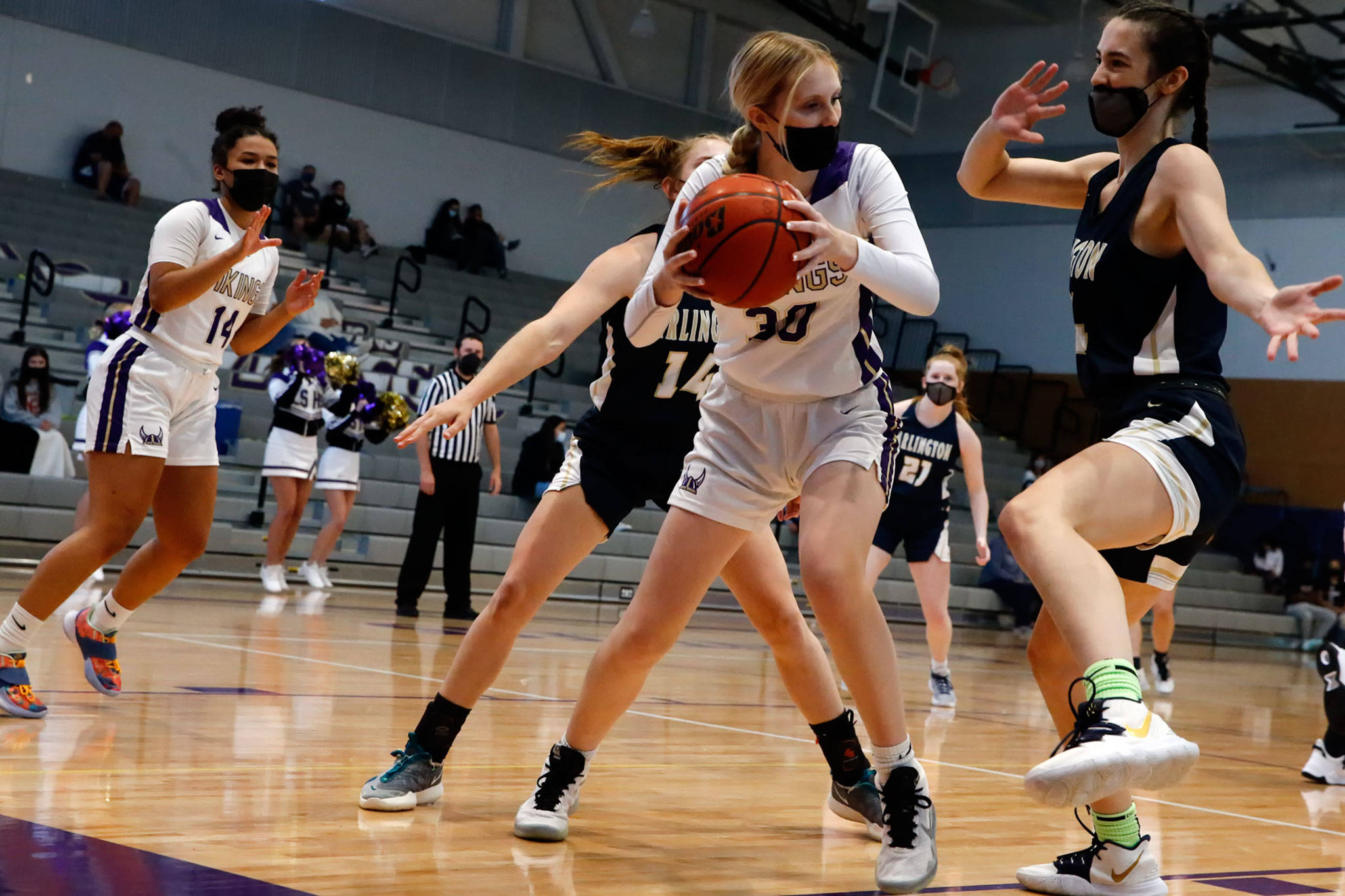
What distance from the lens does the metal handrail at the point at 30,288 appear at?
11641 millimetres

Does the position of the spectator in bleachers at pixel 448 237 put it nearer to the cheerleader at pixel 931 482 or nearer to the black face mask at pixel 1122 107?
the cheerleader at pixel 931 482

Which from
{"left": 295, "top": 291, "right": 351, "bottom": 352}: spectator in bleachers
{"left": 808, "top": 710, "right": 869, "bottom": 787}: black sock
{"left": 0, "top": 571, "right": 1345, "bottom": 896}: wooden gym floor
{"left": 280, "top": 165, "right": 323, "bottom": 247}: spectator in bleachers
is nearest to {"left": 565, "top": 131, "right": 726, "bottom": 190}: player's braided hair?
{"left": 808, "top": 710, "right": 869, "bottom": 787}: black sock

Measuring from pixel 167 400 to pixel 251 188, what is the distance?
69 centimetres

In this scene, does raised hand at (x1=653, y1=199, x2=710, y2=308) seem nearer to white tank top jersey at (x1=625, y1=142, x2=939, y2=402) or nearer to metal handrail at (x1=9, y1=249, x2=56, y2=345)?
white tank top jersey at (x1=625, y1=142, x2=939, y2=402)

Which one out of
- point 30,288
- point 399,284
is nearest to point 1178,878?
point 30,288

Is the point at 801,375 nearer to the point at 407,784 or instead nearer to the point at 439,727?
the point at 439,727

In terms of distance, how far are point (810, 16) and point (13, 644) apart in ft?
56.2

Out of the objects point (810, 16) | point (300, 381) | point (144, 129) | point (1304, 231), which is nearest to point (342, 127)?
point (144, 129)

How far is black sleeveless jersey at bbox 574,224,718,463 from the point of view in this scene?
3320mm

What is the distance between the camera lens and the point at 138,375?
13.5ft

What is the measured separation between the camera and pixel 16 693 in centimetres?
404

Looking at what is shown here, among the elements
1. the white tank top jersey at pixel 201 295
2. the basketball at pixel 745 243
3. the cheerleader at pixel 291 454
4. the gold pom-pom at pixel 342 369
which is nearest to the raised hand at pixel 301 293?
the white tank top jersey at pixel 201 295

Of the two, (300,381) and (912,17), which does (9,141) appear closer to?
(300,381)

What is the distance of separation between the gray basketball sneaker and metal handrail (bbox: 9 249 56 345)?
31.7 ft
